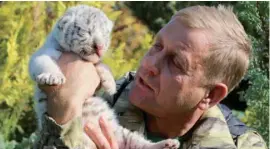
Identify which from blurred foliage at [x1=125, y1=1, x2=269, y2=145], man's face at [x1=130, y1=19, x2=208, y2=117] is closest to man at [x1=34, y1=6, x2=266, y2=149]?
man's face at [x1=130, y1=19, x2=208, y2=117]

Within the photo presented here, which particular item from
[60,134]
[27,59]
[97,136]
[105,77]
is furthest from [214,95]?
[27,59]

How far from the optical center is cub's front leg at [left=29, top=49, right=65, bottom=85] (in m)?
2.60

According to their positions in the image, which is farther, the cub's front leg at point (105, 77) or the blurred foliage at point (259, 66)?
the blurred foliage at point (259, 66)

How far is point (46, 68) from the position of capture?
2.63 meters

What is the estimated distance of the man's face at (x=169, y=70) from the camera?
9.48 ft

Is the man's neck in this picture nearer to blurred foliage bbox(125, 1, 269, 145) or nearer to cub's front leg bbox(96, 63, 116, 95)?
cub's front leg bbox(96, 63, 116, 95)

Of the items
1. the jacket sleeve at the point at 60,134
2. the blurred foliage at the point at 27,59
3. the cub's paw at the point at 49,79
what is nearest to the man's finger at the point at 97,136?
the jacket sleeve at the point at 60,134

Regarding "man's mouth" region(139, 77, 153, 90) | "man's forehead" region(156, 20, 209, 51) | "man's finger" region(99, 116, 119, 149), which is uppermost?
"man's forehead" region(156, 20, 209, 51)

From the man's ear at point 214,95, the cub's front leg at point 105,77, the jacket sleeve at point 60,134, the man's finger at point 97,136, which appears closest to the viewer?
the jacket sleeve at point 60,134

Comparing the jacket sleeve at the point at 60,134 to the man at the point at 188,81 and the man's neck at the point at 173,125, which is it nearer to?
the man at the point at 188,81

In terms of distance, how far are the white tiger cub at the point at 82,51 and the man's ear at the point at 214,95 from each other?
1.17 feet

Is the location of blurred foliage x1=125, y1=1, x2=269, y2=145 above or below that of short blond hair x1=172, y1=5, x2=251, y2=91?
below

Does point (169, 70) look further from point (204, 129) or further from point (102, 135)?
point (102, 135)

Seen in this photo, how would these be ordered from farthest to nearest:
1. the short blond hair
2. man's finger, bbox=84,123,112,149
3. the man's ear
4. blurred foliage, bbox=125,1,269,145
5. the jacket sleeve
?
blurred foliage, bbox=125,1,269,145 < the man's ear < the short blond hair < man's finger, bbox=84,123,112,149 < the jacket sleeve
